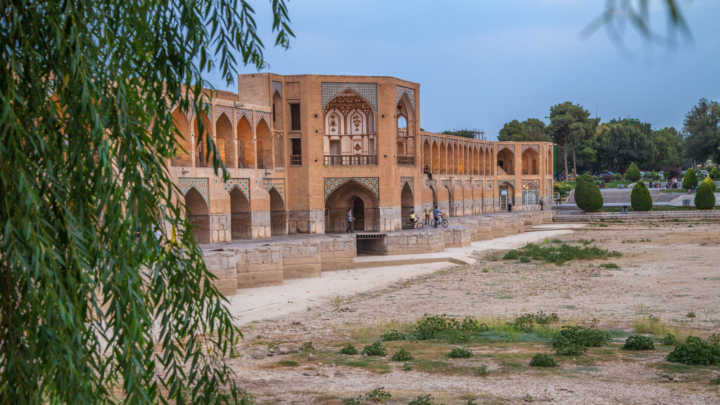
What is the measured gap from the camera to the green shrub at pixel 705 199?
35.3 meters

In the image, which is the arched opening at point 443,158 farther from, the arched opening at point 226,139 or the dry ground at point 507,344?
the arched opening at point 226,139

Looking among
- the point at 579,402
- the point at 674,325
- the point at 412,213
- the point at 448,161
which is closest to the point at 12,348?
the point at 579,402

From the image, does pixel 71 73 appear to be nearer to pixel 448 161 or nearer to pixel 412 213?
pixel 412 213

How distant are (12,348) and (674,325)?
1120 centimetres

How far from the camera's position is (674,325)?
11.3 meters

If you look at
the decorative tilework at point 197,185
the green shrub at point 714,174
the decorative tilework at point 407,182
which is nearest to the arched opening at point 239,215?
the decorative tilework at point 197,185

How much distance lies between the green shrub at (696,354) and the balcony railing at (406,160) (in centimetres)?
1677

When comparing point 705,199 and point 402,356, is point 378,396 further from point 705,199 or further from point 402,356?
point 705,199

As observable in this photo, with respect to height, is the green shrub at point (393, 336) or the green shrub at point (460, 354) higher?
the green shrub at point (460, 354)

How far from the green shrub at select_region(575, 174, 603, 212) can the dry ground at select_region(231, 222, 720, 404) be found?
51.1 feet

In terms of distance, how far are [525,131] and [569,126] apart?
13.3ft

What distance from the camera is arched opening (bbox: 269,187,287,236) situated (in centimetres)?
2255

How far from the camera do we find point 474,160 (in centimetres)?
3788

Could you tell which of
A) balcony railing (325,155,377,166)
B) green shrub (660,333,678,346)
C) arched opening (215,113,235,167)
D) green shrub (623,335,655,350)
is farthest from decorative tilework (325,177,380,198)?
green shrub (623,335,655,350)
